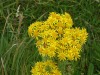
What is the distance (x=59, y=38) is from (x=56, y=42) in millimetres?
46

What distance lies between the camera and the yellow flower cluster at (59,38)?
5.16 ft

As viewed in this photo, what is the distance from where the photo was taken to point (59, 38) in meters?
1.62

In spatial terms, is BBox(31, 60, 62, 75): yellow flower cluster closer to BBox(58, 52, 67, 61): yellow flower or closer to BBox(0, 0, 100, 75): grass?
BBox(58, 52, 67, 61): yellow flower

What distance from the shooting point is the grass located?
90.0 inches

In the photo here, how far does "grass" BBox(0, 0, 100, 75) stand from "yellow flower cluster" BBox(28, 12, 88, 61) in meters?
0.50

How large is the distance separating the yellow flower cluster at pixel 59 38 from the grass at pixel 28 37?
1.64 feet

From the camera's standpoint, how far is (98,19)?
2.66m

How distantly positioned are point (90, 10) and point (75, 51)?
1.14m

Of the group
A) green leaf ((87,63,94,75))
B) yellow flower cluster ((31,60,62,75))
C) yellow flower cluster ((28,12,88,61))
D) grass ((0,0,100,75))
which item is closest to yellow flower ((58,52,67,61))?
yellow flower cluster ((28,12,88,61))

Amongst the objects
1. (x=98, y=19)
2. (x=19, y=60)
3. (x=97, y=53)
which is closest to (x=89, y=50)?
(x=97, y=53)

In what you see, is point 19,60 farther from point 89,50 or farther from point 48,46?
point 48,46

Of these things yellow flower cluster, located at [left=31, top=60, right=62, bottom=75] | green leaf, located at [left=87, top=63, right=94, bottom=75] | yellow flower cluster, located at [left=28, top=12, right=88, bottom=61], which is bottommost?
green leaf, located at [left=87, top=63, right=94, bottom=75]

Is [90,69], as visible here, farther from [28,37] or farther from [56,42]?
[56,42]

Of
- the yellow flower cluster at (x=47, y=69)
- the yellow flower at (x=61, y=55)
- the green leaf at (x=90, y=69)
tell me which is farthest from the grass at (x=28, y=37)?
the yellow flower at (x=61, y=55)
